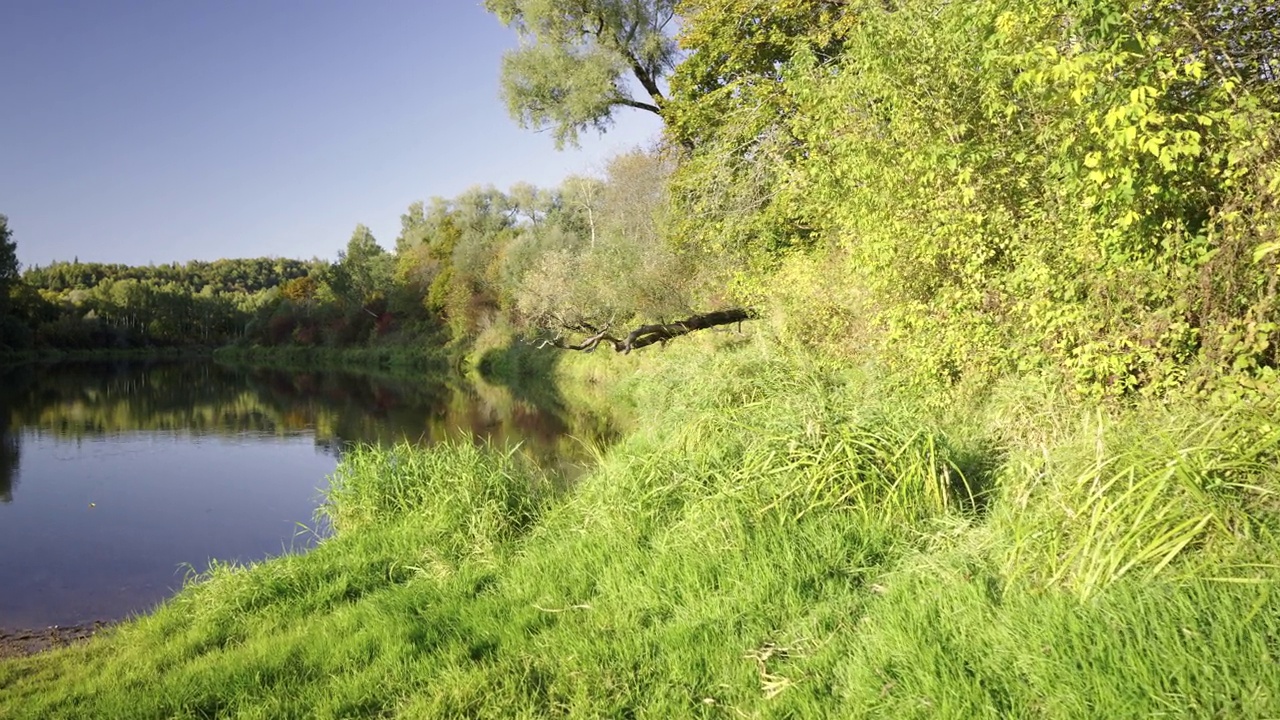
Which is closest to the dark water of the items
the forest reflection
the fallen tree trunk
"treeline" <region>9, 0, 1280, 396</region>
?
the forest reflection

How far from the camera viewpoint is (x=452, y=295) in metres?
48.6

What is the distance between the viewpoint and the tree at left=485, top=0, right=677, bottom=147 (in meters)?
19.5

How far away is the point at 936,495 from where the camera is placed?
16.6 ft

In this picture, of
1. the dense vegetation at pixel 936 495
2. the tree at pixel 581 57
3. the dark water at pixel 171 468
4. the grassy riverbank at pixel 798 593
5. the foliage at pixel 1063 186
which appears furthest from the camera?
the tree at pixel 581 57

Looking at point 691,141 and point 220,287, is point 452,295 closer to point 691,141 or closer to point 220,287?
point 691,141

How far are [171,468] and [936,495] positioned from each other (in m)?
17.8

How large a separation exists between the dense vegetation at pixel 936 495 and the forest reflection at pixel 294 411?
681cm

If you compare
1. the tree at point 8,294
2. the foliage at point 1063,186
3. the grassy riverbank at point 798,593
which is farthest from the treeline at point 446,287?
the grassy riverbank at point 798,593

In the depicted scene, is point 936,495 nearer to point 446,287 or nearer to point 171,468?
point 171,468

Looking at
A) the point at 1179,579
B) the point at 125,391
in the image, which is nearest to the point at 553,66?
the point at 1179,579

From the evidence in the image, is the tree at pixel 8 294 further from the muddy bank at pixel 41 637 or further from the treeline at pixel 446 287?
the muddy bank at pixel 41 637

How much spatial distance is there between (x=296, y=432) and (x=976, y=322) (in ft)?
67.1

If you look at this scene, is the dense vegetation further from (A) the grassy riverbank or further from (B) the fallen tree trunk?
(B) the fallen tree trunk

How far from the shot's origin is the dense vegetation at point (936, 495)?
3219 mm
